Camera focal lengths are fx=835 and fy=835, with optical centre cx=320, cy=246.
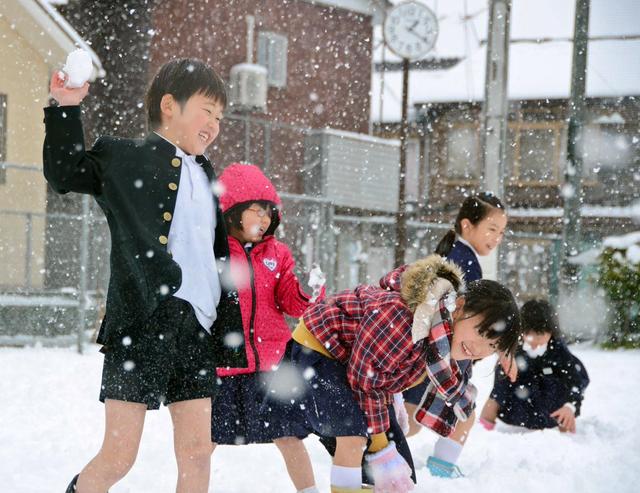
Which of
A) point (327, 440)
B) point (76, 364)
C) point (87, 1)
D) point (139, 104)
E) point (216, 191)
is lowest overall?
point (76, 364)

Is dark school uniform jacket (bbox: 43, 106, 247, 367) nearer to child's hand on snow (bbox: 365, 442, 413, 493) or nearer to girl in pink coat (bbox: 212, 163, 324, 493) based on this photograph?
girl in pink coat (bbox: 212, 163, 324, 493)

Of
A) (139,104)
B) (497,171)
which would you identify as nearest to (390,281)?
(497,171)

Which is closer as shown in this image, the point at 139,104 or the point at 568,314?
the point at 568,314

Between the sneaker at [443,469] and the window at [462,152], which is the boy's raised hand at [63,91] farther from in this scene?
the window at [462,152]

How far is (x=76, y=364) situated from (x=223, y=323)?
5181mm

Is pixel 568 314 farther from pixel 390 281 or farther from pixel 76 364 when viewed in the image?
pixel 390 281

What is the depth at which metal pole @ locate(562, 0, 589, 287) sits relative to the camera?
40.6 feet

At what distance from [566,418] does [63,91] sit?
13.2 feet

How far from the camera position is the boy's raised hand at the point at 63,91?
2426 millimetres

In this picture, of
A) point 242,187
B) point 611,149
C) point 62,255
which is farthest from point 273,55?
point 242,187

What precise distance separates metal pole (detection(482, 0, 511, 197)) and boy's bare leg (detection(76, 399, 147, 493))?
829cm

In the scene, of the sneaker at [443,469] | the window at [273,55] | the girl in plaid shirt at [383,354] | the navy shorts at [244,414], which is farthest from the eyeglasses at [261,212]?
the window at [273,55]

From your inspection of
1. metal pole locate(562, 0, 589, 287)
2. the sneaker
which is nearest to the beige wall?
metal pole locate(562, 0, 589, 287)

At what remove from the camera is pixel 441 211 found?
70.3ft
